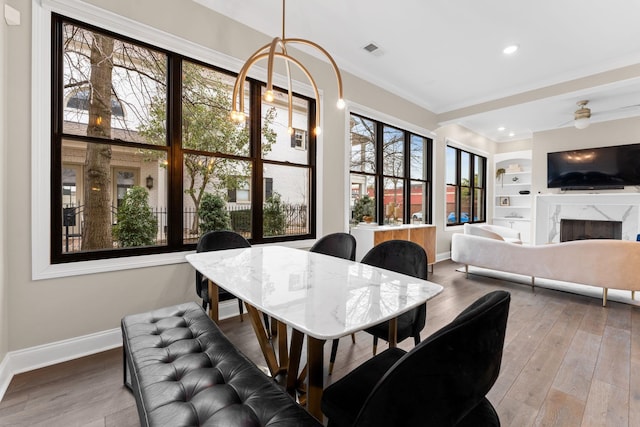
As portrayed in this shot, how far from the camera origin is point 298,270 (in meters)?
1.76

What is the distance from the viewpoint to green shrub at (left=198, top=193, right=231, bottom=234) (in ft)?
9.50

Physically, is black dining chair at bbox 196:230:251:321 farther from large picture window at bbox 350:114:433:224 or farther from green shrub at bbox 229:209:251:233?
large picture window at bbox 350:114:433:224

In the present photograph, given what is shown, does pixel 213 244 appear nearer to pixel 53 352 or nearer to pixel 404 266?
pixel 53 352

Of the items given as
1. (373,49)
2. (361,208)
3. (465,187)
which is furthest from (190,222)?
(465,187)

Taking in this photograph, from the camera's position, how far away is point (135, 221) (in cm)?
252

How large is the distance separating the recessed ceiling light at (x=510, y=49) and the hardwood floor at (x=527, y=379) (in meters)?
3.12

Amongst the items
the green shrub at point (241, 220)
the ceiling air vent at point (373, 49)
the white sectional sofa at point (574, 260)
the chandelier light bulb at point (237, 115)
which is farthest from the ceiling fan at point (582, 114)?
the chandelier light bulb at point (237, 115)

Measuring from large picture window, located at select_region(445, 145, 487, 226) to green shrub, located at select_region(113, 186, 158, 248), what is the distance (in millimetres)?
5559

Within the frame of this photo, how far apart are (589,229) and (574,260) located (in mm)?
3783

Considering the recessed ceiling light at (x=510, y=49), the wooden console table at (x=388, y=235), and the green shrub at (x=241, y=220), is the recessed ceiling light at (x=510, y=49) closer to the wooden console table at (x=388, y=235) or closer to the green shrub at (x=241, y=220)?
the wooden console table at (x=388, y=235)

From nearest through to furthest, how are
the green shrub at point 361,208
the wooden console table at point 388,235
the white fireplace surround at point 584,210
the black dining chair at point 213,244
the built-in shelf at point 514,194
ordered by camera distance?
the black dining chair at point 213,244, the wooden console table at point 388,235, the green shrub at point 361,208, the white fireplace surround at point 584,210, the built-in shelf at point 514,194

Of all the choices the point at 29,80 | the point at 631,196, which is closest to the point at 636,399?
the point at 29,80

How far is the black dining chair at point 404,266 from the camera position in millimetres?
1776

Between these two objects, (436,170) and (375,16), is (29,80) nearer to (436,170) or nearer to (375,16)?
(375,16)
